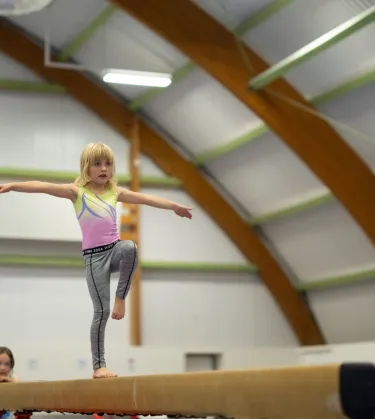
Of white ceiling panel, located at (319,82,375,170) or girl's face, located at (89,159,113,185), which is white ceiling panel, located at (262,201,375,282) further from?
girl's face, located at (89,159,113,185)

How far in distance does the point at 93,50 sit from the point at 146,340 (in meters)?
5.60

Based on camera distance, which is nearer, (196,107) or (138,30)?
(138,30)

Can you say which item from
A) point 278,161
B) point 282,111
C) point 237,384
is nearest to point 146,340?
point 278,161

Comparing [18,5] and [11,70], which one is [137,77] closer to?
[11,70]

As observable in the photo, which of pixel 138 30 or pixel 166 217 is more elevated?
pixel 138 30

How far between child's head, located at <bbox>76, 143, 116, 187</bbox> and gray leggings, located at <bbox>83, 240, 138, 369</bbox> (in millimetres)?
461

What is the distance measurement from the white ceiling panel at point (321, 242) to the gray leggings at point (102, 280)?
9049 millimetres

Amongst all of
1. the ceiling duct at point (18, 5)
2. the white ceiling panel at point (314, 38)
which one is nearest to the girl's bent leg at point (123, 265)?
the ceiling duct at point (18, 5)

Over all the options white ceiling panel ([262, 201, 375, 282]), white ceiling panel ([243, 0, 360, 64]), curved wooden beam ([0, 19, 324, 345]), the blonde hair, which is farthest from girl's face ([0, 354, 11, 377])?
curved wooden beam ([0, 19, 324, 345])

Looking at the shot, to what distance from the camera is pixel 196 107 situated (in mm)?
14242

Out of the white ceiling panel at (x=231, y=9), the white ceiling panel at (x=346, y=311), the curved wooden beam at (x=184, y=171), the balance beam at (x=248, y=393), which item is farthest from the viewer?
the curved wooden beam at (x=184, y=171)

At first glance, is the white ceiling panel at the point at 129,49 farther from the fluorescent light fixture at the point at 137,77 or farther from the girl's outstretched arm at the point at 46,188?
the girl's outstretched arm at the point at 46,188

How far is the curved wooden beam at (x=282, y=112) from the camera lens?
39.7ft

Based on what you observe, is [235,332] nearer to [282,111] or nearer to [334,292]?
[334,292]
